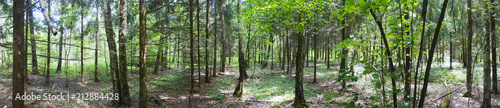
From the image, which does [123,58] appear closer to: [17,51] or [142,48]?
[142,48]

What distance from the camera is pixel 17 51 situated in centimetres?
499

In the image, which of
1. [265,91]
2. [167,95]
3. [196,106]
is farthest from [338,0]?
[167,95]

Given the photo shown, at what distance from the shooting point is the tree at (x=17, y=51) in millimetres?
4957

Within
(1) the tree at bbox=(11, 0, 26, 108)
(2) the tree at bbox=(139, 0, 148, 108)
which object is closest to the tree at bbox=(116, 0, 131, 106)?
(2) the tree at bbox=(139, 0, 148, 108)

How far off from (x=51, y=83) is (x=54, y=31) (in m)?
11.5

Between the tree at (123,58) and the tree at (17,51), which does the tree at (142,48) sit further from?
the tree at (17,51)

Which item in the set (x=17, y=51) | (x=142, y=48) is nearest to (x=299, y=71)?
(x=142, y=48)

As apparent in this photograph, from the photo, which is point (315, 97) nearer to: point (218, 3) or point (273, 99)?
point (273, 99)

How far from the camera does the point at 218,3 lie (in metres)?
15.2

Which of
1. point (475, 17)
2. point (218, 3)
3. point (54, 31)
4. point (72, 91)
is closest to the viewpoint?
point (54, 31)

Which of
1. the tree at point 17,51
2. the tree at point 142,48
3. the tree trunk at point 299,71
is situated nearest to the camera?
the tree at point 17,51

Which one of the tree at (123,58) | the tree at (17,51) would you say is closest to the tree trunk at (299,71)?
the tree at (123,58)

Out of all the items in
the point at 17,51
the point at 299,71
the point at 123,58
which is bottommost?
the point at 299,71

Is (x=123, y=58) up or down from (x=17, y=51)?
down
